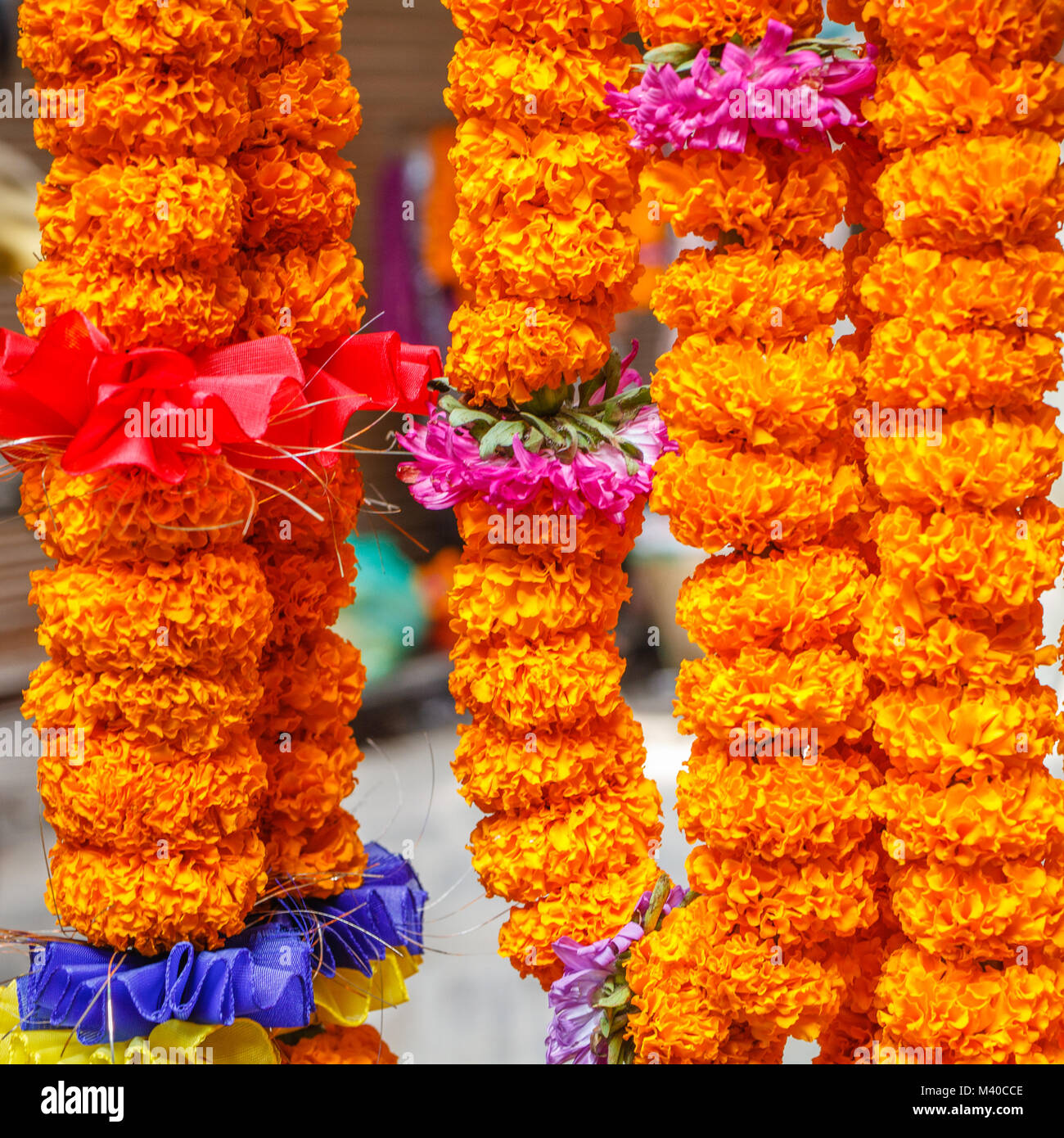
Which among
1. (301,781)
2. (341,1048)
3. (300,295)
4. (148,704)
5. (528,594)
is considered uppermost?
(300,295)

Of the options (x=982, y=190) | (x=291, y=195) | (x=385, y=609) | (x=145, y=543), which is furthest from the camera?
(x=385, y=609)

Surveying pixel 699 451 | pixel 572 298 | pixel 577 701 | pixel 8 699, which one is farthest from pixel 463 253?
pixel 8 699

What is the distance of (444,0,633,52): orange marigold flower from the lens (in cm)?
156

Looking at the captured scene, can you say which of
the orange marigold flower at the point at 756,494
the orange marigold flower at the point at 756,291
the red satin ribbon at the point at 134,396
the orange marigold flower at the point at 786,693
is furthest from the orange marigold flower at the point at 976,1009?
the red satin ribbon at the point at 134,396

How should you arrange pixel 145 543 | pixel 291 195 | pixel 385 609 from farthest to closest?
1. pixel 385 609
2. pixel 291 195
3. pixel 145 543

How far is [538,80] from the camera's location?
5.11 feet

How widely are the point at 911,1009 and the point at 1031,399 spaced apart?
0.61 metres

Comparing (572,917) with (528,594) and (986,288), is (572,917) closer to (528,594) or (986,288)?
(528,594)

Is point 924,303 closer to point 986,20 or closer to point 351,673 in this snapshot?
point 986,20

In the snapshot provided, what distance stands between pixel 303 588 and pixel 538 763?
371mm

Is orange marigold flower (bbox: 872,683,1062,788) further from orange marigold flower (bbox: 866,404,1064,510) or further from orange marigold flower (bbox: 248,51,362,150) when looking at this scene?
orange marigold flower (bbox: 248,51,362,150)

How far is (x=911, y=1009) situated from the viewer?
1.44 meters

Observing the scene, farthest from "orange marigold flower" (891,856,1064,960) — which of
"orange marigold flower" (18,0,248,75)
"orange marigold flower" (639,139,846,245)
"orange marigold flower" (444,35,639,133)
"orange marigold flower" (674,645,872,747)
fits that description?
"orange marigold flower" (18,0,248,75)

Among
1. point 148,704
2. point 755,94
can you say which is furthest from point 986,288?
point 148,704
